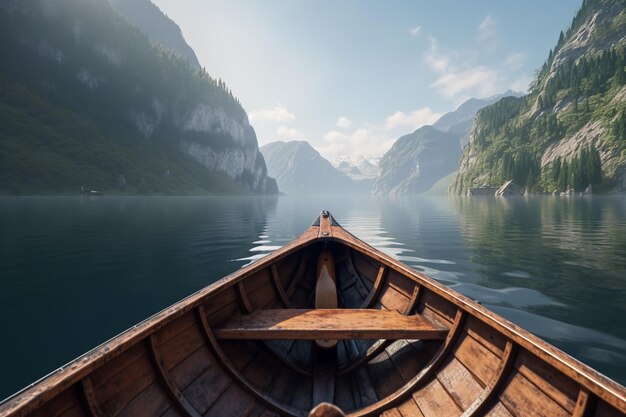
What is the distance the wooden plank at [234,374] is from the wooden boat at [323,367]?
0.06ft

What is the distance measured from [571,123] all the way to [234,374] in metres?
146

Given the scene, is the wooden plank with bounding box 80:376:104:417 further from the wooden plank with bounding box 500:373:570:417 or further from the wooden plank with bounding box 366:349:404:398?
the wooden plank with bounding box 500:373:570:417

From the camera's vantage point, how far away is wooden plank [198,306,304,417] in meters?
4.23

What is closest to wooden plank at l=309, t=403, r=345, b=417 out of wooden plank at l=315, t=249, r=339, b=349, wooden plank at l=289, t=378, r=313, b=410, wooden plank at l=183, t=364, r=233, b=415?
wooden plank at l=183, t=364, r=233, b=415

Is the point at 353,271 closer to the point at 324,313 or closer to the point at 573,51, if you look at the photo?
the point at 324,313

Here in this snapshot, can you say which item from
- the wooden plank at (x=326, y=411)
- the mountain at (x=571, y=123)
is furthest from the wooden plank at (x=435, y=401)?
the mountain at (x=571, y=123)

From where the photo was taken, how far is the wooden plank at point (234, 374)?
4.23m

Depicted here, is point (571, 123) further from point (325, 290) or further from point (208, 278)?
point (208, 278)

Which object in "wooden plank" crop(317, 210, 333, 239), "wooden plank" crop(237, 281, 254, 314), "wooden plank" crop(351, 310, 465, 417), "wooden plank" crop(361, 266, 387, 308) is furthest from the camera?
"wooden plank" crop(317, 210, 333, 239)

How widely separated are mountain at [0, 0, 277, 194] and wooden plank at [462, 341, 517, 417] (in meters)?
101

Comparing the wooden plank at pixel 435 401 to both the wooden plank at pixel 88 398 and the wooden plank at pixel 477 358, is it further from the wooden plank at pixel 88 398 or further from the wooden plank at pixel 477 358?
the wooden plank at pixel 88 398

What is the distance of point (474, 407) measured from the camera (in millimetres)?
3525

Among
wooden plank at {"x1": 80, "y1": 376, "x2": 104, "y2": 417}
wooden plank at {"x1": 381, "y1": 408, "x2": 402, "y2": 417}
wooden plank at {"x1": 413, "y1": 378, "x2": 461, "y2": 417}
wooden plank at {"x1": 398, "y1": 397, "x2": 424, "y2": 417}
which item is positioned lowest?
wooden plank at {"x1": 381, "y1": 408, "x2": 402, "y2": 417}

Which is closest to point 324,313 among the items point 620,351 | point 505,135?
point 620,351
